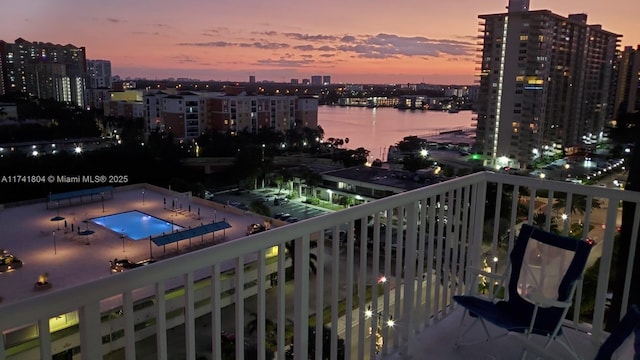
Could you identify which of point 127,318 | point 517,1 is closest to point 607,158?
point 517,1

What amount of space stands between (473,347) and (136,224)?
21782 millimetres

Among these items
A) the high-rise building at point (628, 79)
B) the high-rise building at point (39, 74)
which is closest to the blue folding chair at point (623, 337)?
the high-rise building at point (628, 79)

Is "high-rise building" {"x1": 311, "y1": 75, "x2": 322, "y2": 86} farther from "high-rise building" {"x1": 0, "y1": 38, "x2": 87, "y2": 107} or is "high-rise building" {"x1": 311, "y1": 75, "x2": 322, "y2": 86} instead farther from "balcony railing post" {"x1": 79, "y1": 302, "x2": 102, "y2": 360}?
"balcony railing post" {"x1": 79, "y1": 302, "x2": 102, "y2": 360}

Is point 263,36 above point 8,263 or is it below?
above

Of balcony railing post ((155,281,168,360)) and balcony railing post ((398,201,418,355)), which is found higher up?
balcony railing post ((155,281,168,360))

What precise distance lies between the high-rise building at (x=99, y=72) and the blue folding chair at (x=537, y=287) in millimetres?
84494

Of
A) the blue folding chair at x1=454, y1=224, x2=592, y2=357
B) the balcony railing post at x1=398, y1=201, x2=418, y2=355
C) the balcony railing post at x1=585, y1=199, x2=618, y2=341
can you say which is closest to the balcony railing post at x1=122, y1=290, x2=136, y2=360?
the balcony railing post at x1=398, y1=201, x2=418, y2=355

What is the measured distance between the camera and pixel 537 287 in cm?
220

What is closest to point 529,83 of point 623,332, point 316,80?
point 623,332

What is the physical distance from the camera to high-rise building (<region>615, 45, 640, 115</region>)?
4844 centimetres

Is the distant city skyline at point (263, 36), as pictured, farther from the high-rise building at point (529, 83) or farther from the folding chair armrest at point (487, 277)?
the folding chair armrest at point (487, 277)

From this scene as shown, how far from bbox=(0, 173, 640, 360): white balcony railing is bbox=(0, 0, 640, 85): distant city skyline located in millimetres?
28859

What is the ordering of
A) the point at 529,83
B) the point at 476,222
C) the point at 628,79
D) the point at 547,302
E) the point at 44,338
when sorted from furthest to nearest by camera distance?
the point at 628,79 < the point at 529,83 < the point at 476,222 < the point at 547,302 < the point at 44,338

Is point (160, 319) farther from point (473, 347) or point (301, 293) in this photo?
point (473, 347)
